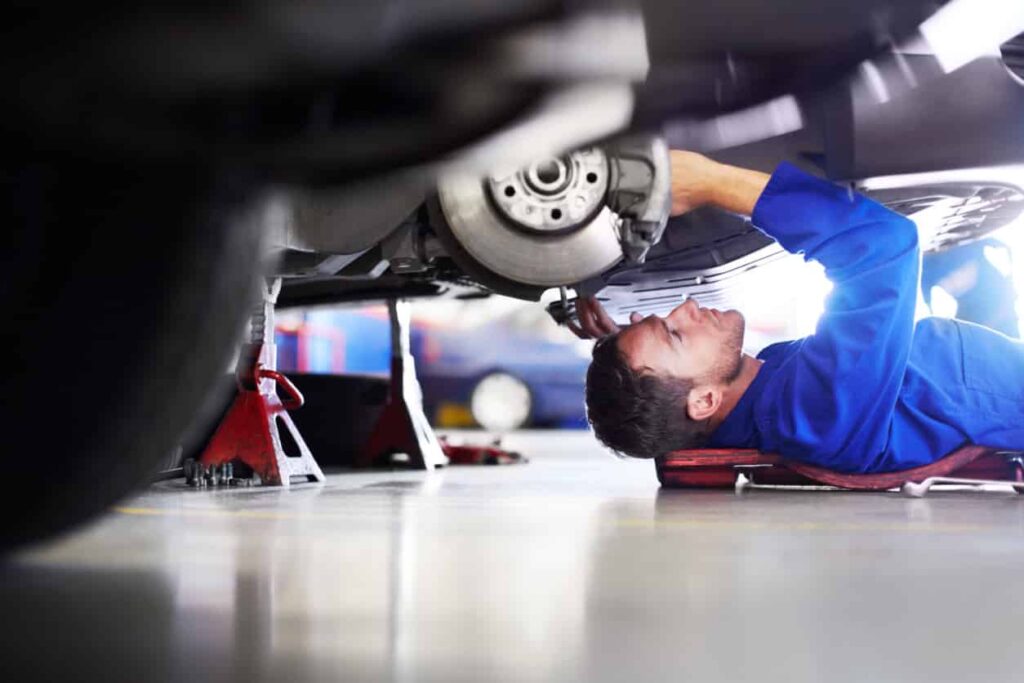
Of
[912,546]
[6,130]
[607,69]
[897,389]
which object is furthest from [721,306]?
[6,130]

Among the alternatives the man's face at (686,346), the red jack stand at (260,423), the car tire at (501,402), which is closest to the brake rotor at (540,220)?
the man's face at (686,346)

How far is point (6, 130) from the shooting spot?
0.28 metres

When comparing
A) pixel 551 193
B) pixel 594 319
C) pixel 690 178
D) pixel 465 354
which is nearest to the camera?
pixel 551 193

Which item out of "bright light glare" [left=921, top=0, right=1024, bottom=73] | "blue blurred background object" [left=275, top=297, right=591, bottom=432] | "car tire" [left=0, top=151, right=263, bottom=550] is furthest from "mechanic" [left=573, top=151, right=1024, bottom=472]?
"blue blurred background object" [left=275, top=297, right=591, bottom=432]

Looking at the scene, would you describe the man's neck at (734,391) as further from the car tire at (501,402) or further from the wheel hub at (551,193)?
the car tire at (501,402)

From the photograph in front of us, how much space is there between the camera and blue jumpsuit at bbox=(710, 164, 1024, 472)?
1.39 m

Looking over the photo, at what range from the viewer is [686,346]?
5.16 feet

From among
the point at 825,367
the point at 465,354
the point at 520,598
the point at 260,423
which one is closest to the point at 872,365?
the point at 825,367

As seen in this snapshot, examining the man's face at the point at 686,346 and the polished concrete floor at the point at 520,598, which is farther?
the man's face at the point at 686,346

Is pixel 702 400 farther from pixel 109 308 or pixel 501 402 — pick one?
pixel 501 402

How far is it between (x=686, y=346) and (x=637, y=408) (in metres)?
0.16

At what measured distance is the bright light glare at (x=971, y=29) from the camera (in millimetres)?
763

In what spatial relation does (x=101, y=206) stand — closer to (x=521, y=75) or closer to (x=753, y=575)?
(x=521, y=75)

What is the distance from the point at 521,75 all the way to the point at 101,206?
19cm
